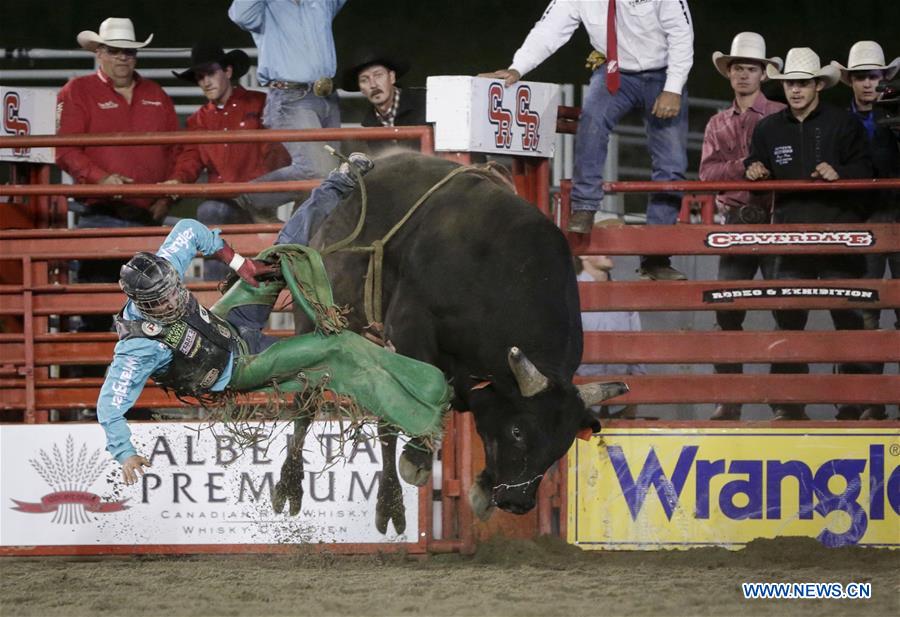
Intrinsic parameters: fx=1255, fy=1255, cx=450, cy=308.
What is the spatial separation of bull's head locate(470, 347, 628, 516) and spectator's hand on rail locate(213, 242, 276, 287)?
1079 millimetres

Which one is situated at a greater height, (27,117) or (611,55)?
(611,55)

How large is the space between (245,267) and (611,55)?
2313mm

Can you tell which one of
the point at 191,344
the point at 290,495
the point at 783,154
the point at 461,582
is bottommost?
the point at 461,582

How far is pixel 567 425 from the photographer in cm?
516

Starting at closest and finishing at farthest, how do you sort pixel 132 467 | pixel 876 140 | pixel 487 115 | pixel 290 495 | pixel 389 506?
pixel 132 467 → pixel 290 495 → pixel 389 506 → pixel 487 115 → pixel 876 140

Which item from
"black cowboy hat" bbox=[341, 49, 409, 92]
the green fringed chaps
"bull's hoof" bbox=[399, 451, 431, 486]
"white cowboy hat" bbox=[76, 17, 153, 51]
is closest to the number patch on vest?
the green fringed chaps

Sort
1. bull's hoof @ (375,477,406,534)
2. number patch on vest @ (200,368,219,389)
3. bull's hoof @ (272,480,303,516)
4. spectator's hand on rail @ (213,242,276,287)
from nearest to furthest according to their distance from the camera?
number patch on vest @ (200,368,219,389), spectator's hand on rail @ (213,242,276,287), bull's hoof @ (272,480,303,516), bull's hoof @ (375,477,406,534)

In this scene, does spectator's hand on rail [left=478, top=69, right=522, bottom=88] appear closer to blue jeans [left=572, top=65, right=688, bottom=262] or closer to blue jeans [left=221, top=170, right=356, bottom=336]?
blue jeans [left=572, top=65, right=688, bottom=262]

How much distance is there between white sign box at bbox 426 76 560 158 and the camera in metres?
6.00

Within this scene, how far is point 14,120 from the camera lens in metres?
7.14

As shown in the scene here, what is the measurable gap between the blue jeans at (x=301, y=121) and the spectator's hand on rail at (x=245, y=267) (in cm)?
156

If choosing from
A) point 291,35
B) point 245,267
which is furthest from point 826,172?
point 245,267

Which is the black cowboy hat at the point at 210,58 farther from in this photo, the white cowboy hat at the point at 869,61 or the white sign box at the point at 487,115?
the white cowboy hat at the point at 869,61

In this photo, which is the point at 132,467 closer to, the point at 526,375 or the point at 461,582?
the point at 526,375
